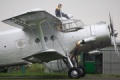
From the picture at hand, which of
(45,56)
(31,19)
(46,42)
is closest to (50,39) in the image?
(46,42)

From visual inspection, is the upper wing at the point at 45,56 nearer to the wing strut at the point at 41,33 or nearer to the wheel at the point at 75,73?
the wing strut at the point at 41,33

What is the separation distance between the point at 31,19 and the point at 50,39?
70.2 inches

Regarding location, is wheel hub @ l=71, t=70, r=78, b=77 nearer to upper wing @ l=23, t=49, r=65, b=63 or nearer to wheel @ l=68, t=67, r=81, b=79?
wheel @ l=68, t=67, r=81, b=79

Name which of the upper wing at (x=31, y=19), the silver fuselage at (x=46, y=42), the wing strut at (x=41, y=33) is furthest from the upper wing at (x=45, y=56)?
the upper wing at (x=31, y=19)

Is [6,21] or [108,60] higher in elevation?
[6,21]

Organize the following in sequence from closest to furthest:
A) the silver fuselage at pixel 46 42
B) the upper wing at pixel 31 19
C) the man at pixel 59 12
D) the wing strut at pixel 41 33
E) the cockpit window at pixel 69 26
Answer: the upper wing at pixel 31 19, the wing strut at pixel 41 33, the silver fuselage at pixel 46 42, the cockpit window at pixel 69 26, the man at pixel 59 12

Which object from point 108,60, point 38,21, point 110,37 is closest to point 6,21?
point 38,21

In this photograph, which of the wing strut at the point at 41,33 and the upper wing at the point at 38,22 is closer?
the upper wing at the point at 38,22

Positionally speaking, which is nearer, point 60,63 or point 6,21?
point 6,21

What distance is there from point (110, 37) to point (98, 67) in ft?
60.7

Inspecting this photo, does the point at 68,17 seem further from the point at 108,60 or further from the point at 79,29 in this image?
the point at 108,60

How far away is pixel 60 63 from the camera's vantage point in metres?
22.2

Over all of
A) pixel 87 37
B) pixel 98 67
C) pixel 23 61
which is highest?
pixel 87 37

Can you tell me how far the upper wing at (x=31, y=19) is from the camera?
1772 cm
